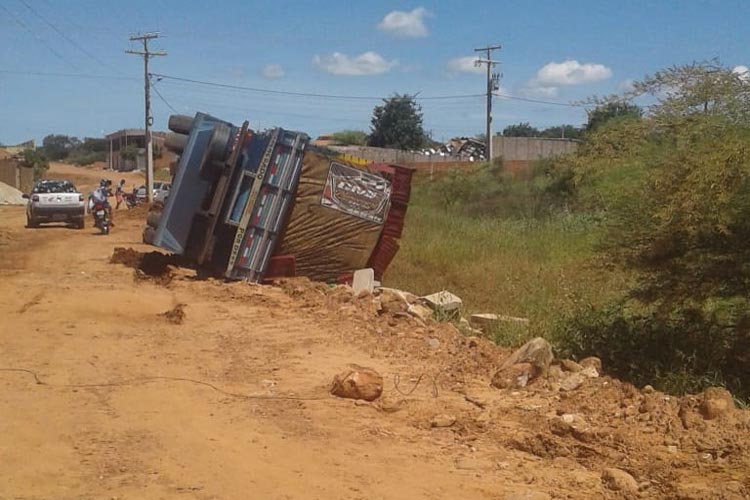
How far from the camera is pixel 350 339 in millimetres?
10203

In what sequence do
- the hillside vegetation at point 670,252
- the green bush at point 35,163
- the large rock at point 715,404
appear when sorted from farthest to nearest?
the green bush at point 35,163
the hillside vegetation at point 670,252
the large rock at point 715,404

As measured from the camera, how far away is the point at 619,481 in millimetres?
5523

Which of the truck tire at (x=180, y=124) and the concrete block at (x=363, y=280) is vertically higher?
the truck tire at (x=180, y=124)

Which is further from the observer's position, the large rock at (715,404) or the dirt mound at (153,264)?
the dirt mound at (153,264)

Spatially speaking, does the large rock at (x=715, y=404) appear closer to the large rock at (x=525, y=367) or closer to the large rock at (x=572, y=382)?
the large rock at (x=572, y=382)

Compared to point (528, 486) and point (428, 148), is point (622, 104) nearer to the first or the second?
point (528, 486)

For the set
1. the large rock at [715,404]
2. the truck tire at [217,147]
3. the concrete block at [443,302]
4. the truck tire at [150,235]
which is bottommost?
the concrete block at [443,302]

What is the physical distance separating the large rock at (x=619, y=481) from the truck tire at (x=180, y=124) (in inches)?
441

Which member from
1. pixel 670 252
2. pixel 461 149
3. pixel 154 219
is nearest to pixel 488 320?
pixel 670 252

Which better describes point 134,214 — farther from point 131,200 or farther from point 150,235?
point 150,235

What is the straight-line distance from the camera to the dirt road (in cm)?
555

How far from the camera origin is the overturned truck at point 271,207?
46.4ft

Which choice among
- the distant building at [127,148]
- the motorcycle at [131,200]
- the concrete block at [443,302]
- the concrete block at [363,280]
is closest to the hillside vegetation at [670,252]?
the concrete block at [443,302]

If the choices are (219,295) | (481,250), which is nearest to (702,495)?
(219,295)
